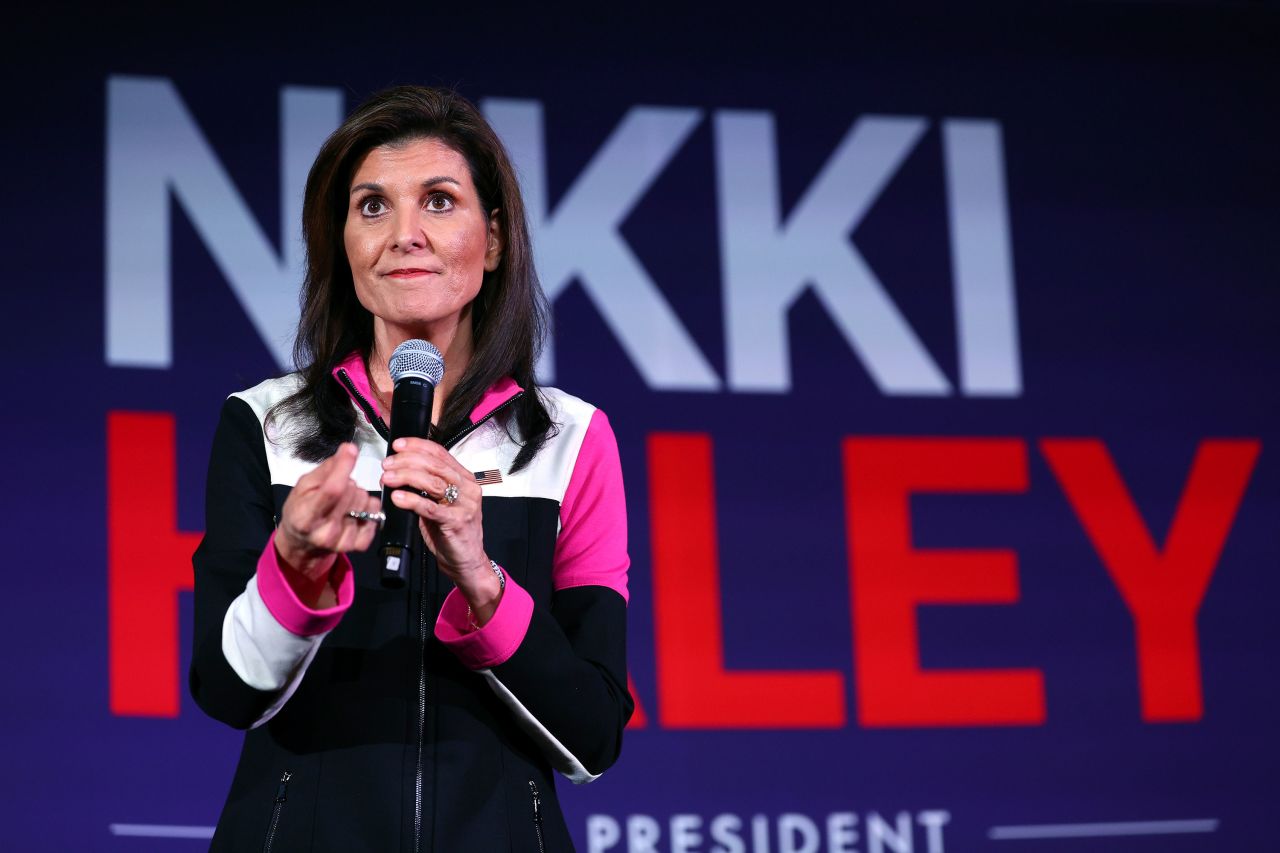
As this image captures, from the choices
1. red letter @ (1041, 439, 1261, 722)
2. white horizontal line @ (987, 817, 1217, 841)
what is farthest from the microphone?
red letter @ (1041, 439, 1261, 722)

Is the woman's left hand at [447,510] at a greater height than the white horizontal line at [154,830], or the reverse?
the woman's left hand at [447,510]

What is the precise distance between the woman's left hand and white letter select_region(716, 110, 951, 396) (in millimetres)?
1996

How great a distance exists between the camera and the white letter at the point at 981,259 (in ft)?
10.9

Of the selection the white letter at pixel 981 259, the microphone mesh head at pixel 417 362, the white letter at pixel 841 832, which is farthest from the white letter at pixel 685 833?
the microphone mesh head at pixel 417 362

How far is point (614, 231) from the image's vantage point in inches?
129

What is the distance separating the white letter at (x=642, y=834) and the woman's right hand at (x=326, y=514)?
1.92 metres

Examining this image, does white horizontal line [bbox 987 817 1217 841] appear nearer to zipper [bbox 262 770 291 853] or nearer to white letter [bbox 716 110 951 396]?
white letter [bbox 716 110 951 396]

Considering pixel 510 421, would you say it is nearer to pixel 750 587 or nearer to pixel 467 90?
pixel 750 587

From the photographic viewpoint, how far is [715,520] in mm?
3154

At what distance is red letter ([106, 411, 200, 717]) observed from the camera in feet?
9.48

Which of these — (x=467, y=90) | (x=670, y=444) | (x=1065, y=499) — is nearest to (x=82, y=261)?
(x=467, y=90)

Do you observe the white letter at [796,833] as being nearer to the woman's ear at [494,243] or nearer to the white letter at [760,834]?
the white letter at [760,834]

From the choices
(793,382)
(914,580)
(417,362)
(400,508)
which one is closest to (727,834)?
(914,580)

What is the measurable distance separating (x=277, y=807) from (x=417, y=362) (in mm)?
426
